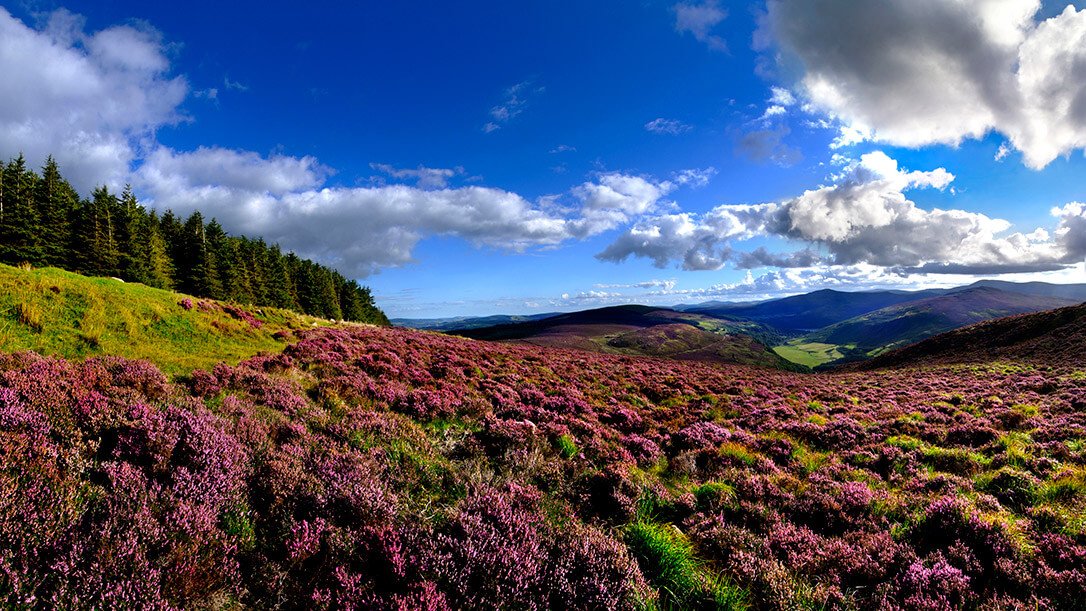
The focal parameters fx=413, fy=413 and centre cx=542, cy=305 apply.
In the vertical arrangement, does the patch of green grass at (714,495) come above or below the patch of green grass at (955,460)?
above

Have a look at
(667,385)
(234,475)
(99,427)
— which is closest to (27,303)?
(99,427)

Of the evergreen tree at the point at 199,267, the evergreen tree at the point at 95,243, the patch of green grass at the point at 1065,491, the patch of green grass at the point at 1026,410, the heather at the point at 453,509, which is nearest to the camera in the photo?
the heather at the point at 453,509

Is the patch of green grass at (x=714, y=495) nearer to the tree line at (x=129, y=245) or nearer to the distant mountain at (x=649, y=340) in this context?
the tree line at (x=129, y=245)

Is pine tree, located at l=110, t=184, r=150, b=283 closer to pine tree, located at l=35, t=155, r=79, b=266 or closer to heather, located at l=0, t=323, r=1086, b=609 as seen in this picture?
pine tree, located at l=35, t=155, r=79, b=266

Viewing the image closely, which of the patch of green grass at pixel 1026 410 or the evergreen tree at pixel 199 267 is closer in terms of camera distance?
the patch of green grass at pixel 1026 410

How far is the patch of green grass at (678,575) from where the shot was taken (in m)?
4.98

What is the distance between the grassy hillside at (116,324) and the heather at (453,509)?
3323 mm

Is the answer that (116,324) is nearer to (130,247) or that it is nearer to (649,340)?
(130,247)

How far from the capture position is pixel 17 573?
316 centimetres

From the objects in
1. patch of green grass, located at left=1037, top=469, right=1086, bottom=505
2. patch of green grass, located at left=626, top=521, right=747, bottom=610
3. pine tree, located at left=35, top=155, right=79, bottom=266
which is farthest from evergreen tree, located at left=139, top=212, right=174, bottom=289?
patch of green grass, located at left=1037, top=469, right=1086, bottom=505

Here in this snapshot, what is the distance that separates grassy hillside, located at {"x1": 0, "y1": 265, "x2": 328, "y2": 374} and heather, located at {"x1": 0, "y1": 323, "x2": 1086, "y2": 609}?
3323 millimetres

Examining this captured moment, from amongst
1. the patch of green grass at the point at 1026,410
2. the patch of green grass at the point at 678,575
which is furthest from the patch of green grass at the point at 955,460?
the patch of green grass at the point at 678,575

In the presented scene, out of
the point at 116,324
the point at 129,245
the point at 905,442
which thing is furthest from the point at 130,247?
the point at 905,442

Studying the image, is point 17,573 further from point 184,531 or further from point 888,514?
point 888,514
